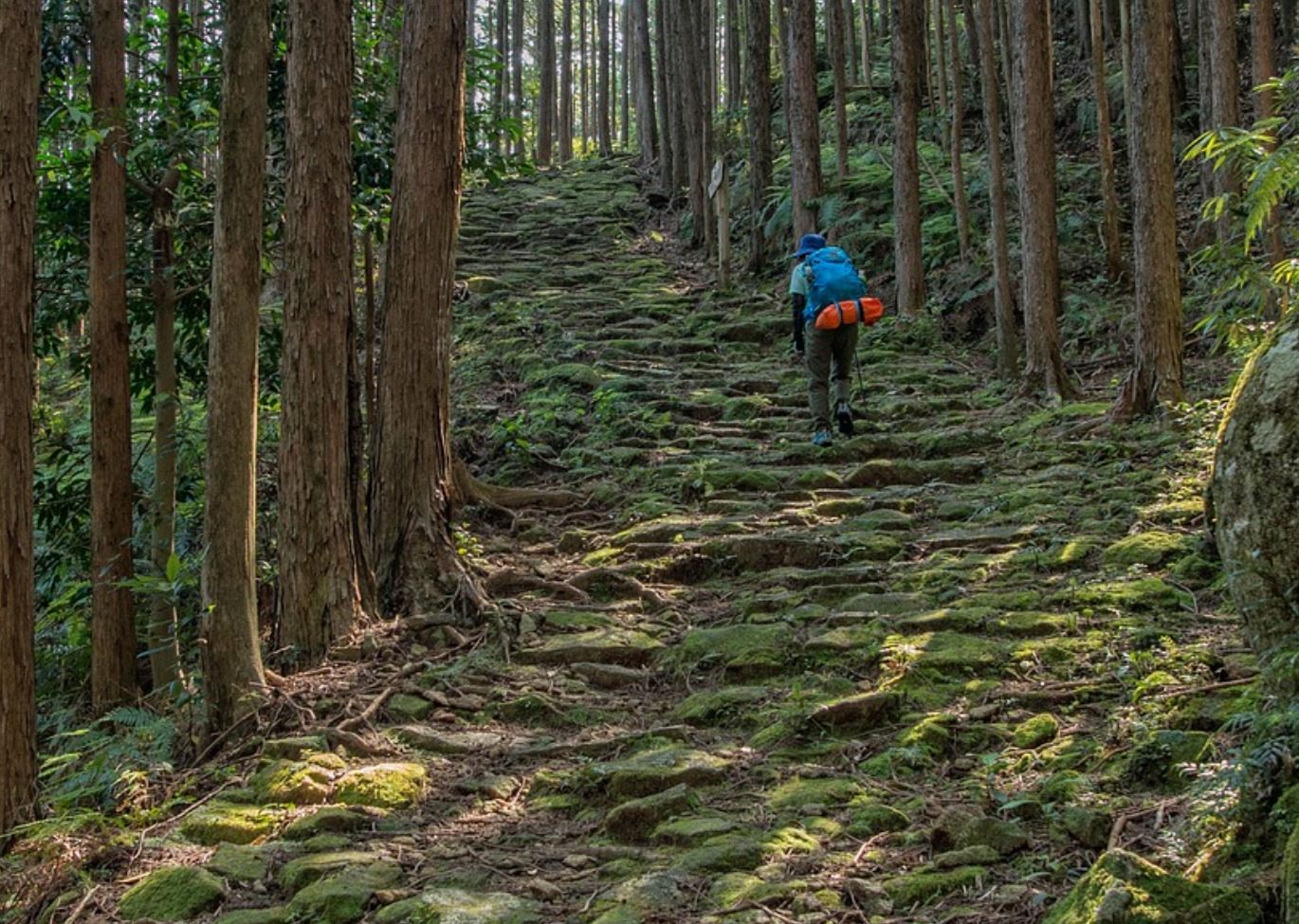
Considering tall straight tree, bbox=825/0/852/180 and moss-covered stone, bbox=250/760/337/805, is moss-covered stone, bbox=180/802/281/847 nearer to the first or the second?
moss-covered stone, bbox=250/760/337/805

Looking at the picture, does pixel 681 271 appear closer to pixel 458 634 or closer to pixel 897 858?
pixel 458 634

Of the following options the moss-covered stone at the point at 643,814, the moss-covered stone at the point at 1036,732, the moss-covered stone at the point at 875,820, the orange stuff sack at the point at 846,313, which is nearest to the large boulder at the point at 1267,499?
the moss-covered stone at the point at 1036,732

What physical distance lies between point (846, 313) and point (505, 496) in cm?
345

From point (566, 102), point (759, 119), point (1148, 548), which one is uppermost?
point (566, 102)

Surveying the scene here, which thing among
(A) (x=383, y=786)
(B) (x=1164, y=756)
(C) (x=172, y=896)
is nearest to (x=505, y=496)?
(A) (x=383, y=786)

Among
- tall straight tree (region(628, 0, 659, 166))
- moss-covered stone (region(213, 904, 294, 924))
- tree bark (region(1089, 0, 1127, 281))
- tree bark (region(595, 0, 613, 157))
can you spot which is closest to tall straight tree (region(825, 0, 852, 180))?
tree bark (region(1089, 0, 1127, 281))

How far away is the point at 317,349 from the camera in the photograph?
6.86 metres

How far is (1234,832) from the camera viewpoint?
10.5 ft

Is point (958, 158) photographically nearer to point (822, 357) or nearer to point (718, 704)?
point (822, 357)

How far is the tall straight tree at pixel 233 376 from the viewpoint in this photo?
5.89 metres

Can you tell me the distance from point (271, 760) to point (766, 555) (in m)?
3.87

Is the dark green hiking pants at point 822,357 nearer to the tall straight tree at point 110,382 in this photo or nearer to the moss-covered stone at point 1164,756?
the tall straight tree at point 110,382

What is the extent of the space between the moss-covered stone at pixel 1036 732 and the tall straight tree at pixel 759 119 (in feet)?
47.7

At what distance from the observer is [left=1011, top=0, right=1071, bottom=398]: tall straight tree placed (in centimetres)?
1141
